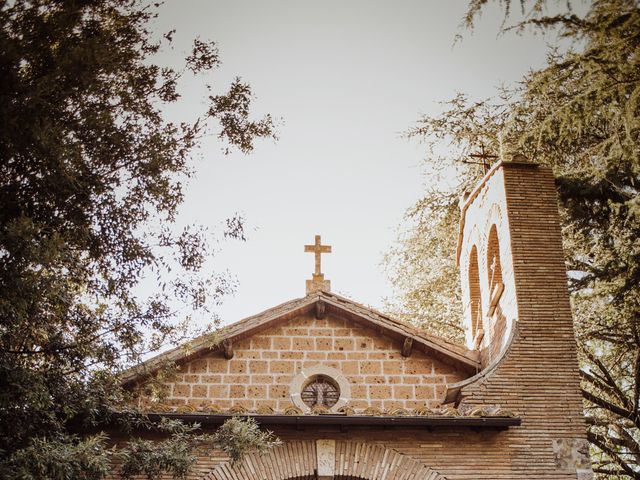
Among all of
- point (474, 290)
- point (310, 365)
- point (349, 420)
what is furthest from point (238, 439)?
point (474, 290)

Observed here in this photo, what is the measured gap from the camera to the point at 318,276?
515 inches

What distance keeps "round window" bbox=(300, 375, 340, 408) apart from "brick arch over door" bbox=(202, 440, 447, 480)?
141 centimetres

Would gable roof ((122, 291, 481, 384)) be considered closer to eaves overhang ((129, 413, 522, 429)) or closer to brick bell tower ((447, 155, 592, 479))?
brick bell tower ((447, 155, 592, 479))

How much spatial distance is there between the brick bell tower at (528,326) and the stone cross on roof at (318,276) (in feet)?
8.59

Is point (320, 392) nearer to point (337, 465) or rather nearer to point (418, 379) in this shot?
point (418, 379)

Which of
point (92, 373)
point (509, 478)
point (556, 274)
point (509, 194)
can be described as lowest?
point (509, 478)

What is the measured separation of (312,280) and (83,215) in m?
5.18

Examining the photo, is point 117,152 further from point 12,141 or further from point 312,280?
point 312,280

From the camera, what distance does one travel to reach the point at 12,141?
25.2ft

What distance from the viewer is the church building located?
33.2 feet

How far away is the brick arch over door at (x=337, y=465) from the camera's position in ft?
33.1

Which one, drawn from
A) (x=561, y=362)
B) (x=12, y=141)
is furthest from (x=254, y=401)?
(x=12, y=141)

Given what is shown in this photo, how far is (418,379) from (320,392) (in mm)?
1485

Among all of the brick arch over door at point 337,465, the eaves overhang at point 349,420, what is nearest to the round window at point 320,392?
the brick arch over door at point 337,465
